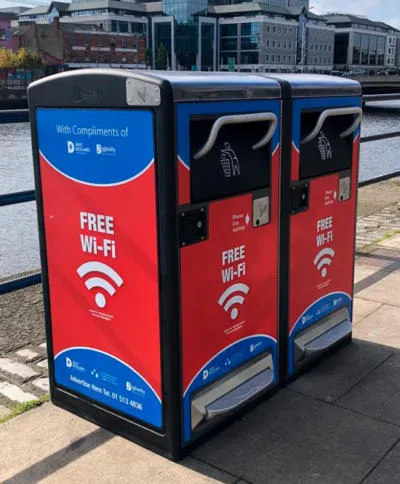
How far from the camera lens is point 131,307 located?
2527mm

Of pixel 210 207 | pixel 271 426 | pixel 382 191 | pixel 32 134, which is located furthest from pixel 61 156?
pixel 382 191

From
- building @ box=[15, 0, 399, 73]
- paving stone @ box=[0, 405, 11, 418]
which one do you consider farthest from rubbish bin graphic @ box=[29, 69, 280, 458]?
building @ box=[15, 0, 399, 73]

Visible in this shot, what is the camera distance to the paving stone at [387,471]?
238 centimetres

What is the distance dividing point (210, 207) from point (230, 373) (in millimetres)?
771

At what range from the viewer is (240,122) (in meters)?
2.43

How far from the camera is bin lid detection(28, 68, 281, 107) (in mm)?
2219

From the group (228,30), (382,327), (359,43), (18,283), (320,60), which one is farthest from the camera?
(359,43)

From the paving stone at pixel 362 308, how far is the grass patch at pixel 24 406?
2.01 meters

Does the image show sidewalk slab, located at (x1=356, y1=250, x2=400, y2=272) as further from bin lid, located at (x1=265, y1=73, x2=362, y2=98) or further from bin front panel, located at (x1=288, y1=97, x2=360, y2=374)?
bin lid, located at (x1=265, y1=73, x2=362, y2=98)

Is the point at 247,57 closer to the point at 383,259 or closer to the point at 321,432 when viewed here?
the point at 383,259

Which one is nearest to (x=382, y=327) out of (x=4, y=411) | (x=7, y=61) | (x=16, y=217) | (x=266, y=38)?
(x=4, y=411)

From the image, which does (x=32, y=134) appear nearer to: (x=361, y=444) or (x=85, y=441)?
(x=85, y=441)

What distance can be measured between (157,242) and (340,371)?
1483 mm

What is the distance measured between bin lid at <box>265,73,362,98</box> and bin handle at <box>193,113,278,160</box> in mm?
260
